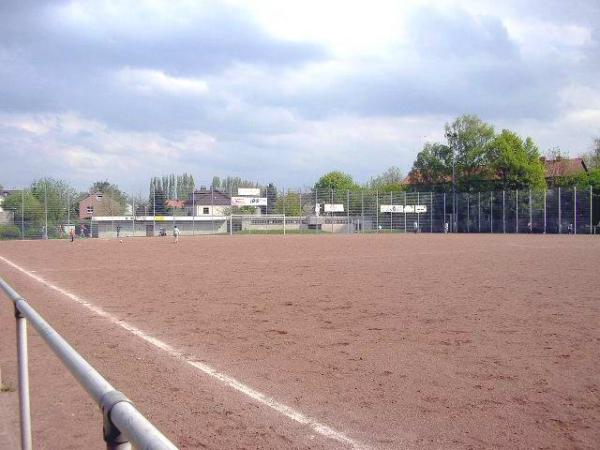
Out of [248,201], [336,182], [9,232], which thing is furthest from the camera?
[336,182]

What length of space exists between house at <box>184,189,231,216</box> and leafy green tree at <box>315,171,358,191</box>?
118 ft

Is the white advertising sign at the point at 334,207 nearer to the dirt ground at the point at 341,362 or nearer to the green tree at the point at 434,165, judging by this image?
the green tree at the point at 434,165

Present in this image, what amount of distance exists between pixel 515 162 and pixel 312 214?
87.6 feet

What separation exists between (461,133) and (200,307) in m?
68.5

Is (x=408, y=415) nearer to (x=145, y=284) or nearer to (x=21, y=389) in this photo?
(x=21, y=389)

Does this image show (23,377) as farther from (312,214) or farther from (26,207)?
(312,214)

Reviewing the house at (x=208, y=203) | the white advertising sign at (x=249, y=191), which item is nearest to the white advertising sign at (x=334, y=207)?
the white advertising sign at (x=249, y=191)

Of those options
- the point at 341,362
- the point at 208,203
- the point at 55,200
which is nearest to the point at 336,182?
the point at 208,203

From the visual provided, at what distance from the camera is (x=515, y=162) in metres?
68.2

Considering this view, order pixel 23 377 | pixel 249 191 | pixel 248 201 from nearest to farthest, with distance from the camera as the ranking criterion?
pixel 23 377
pixel 248 201
pixel 249 191

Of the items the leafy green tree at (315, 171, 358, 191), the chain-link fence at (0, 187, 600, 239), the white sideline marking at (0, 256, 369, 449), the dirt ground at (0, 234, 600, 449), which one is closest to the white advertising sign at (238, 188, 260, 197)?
the chain-link fence at (0, 187, 600, 239)

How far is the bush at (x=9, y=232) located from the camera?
52.5 m

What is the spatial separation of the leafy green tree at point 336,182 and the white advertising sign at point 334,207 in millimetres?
39417

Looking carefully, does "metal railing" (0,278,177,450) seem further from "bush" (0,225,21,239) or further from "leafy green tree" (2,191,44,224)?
"leafy green tree" (2,191,44,224)
